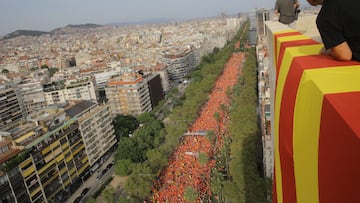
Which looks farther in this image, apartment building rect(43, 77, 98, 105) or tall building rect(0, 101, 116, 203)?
apartment building rect(43, 77, 98, 105)

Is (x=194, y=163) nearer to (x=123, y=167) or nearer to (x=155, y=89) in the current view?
(x=123, y=167)

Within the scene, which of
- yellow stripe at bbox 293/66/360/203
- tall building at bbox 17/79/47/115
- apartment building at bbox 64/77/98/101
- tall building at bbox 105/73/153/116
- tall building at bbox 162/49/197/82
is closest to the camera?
yellow stripe at bbox 293/66/360/203

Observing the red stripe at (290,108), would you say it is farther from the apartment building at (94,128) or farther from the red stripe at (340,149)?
the apartment building at (94,128)

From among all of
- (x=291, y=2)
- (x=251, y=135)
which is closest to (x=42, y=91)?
(x=251, y=135)

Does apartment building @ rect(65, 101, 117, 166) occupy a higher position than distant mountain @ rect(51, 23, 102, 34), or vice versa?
apartment building @ rect(65, 101, 117, 166)

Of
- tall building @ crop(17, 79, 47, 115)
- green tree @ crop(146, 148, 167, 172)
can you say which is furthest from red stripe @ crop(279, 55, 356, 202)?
tall building @ crop(17, 79, 47, 115)

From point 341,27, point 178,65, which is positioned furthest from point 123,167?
point 178,65

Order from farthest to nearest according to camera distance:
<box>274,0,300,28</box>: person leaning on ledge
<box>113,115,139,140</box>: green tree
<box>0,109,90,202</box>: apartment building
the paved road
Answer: <box>113,115,139,140</box>: green tree < the paved road < <box>0,109,90,202</box>: apartment building < <box>274,0,300,28</box>: person leaning on ledge

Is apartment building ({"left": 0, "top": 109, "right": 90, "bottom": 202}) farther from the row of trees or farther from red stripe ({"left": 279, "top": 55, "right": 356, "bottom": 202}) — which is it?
red stripe ({"left": 279, "top": 55, "right": 356, "bottom": 202})
